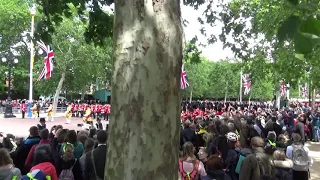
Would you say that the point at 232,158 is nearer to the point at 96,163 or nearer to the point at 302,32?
the point at 96,163

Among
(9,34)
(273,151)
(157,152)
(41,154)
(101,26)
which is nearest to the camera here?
(157,152)

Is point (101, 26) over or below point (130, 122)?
over

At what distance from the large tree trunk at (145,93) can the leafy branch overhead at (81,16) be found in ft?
18.6

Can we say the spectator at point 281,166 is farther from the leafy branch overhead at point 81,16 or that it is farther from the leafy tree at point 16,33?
the leafy tree at point 16,33

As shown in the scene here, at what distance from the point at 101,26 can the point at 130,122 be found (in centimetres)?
648

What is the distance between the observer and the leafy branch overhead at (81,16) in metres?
7.57

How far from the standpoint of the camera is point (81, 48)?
3875cm

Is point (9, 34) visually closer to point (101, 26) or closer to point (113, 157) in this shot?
point (101, 26)

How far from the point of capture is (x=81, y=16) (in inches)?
354

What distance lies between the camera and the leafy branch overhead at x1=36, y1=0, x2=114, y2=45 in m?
7.57

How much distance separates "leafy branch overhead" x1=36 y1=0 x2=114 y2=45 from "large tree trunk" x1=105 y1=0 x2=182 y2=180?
567cm

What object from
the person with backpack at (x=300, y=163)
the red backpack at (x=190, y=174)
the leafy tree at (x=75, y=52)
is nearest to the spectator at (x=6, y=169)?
the red backpack at (x=190, y=174)

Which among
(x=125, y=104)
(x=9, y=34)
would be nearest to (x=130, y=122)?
(x=125, y=104)

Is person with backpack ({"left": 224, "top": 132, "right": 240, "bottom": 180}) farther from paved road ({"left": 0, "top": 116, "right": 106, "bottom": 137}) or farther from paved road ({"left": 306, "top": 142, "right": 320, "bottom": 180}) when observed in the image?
paved road ({"left": 0, "top": 116, "right": 106, "bottom": 137})
